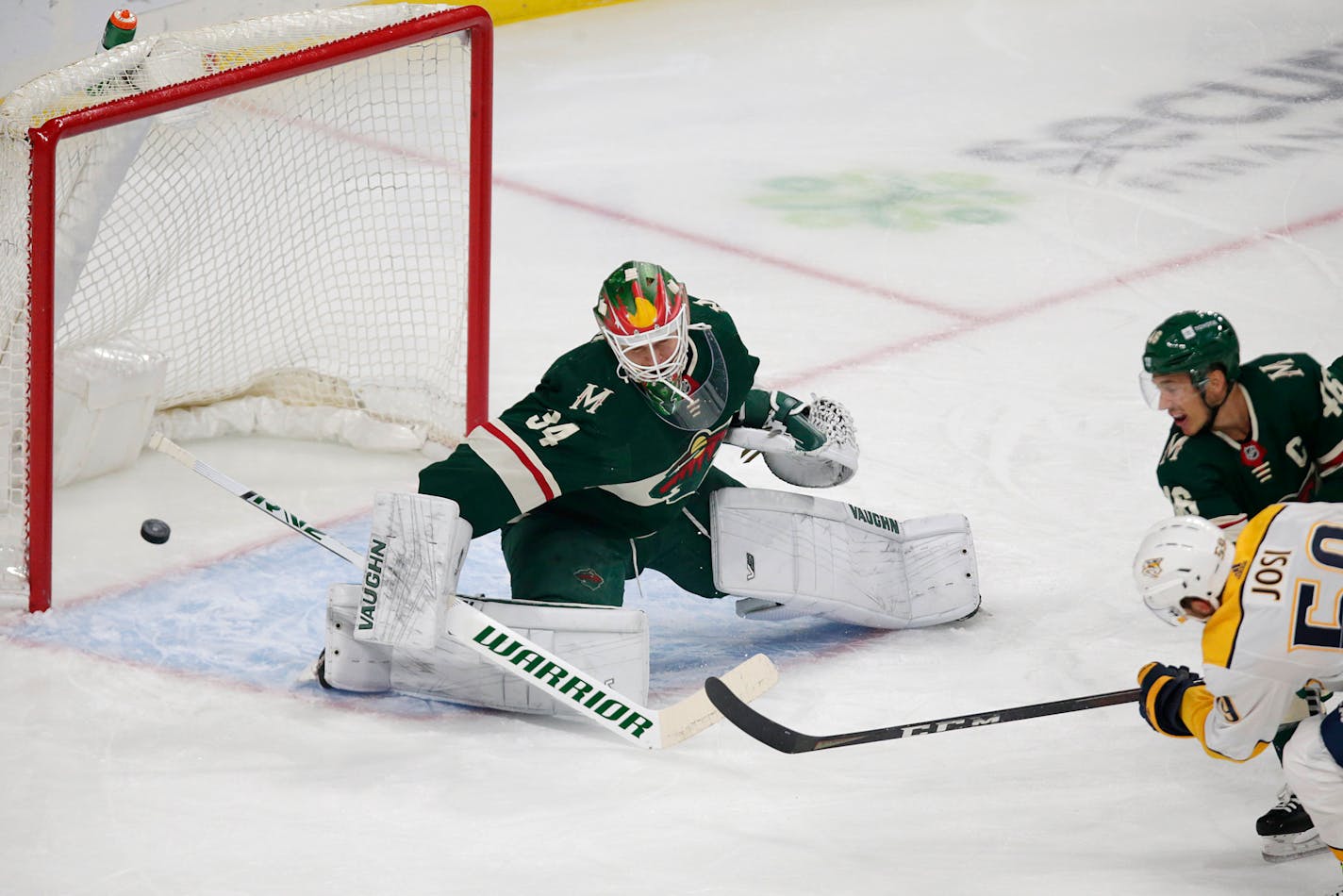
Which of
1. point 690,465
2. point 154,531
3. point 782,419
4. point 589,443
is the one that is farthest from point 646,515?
point 154,531

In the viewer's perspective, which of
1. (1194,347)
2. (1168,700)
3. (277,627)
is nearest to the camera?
(1168,700)

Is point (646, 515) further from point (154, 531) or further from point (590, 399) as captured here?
point (154, 531)

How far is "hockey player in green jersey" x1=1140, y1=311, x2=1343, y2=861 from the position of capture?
2.86 meters

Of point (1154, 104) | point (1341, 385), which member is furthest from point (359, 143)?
point (1154, 104)

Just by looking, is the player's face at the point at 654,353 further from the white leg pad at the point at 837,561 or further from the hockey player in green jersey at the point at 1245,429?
the hockey player in green jersey at the point at 1245,429

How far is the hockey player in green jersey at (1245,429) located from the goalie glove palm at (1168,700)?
31cm

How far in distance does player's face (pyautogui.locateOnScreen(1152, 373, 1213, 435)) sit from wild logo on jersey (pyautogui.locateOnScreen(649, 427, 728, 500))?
2.63 ft

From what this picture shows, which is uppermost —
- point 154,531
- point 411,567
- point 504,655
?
point 154,531

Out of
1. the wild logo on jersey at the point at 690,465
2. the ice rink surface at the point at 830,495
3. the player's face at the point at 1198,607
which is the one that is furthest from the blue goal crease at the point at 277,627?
the player's face at the point at 1198,607

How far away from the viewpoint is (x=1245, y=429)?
2.92 metres

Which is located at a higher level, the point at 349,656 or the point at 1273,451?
the point at 1273,451

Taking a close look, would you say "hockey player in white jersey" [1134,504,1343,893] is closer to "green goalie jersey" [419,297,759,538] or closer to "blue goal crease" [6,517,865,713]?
"green goalie jersey" [419,297,759,538]

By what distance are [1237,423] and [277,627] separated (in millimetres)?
1858

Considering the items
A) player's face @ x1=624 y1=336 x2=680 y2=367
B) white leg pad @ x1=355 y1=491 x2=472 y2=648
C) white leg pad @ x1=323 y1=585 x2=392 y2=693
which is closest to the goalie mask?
player's face @ x1=624 y1=336 x2=680 y2=367
